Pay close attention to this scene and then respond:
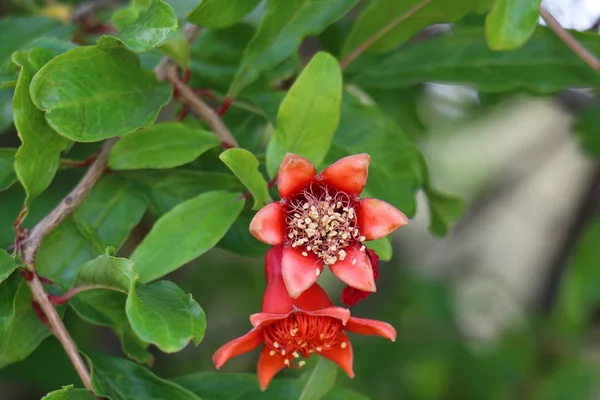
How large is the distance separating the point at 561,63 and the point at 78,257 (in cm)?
86

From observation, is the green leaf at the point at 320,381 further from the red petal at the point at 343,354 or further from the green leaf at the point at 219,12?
the green leaf at the point at 219,12

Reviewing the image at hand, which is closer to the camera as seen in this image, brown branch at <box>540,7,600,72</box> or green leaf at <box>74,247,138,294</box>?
green leaf at <box>74,247,138,294</box>

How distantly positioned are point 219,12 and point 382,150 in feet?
1.05

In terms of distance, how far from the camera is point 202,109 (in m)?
1.22

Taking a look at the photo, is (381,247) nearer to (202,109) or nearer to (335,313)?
(335,313)

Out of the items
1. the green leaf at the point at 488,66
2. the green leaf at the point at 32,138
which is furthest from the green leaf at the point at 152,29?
the green leaf at the point at 488,66

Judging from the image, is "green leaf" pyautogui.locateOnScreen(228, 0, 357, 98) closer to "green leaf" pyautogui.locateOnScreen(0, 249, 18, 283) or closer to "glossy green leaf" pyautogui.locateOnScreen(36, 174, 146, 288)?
"glossy green leaf" pyautogui.locateOnScreen(36, 174, 146, 288)

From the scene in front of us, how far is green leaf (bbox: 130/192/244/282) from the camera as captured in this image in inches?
41.6

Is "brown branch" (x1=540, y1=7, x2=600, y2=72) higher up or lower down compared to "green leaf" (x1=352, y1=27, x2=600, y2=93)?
higher up

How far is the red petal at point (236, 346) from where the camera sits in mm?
991

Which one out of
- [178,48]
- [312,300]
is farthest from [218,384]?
[178,48]

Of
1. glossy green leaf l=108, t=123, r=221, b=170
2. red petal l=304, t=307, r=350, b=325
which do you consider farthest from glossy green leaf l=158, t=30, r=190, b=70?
red petal l=304, t=307, r=350, b=325

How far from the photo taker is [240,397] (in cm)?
117

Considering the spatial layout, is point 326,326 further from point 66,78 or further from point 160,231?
point 66,78
